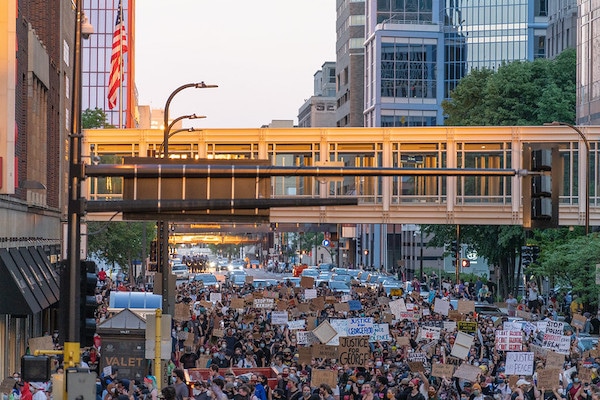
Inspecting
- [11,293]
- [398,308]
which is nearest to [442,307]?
[398,308]

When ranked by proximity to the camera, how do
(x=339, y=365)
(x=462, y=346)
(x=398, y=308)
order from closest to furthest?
(x=462, y=346) < (x=339, y=365) < (x=398, y=308)

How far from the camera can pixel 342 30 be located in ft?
524

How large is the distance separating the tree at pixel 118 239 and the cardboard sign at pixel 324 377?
47808 mm

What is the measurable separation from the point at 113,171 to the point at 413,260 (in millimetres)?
100831

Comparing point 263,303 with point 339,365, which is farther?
point 263,303

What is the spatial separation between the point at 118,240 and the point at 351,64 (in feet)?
254

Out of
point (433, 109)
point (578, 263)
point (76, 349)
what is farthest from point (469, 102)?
point (76, 349)

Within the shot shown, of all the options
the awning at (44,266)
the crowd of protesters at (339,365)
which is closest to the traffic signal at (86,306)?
the crowd of protesters at (339,365)

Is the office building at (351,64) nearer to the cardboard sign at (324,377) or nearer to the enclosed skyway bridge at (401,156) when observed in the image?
the enclosed skyway bridge at (401,156)

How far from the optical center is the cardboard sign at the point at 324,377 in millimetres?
24120

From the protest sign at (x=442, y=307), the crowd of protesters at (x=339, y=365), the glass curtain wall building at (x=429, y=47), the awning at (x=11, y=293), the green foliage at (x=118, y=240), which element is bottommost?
the crowd of protesters at (x=339, y=365)

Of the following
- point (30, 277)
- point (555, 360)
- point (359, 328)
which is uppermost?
point (30, 277)

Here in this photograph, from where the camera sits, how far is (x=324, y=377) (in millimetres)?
24234

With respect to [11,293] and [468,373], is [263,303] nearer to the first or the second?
[11,293]
